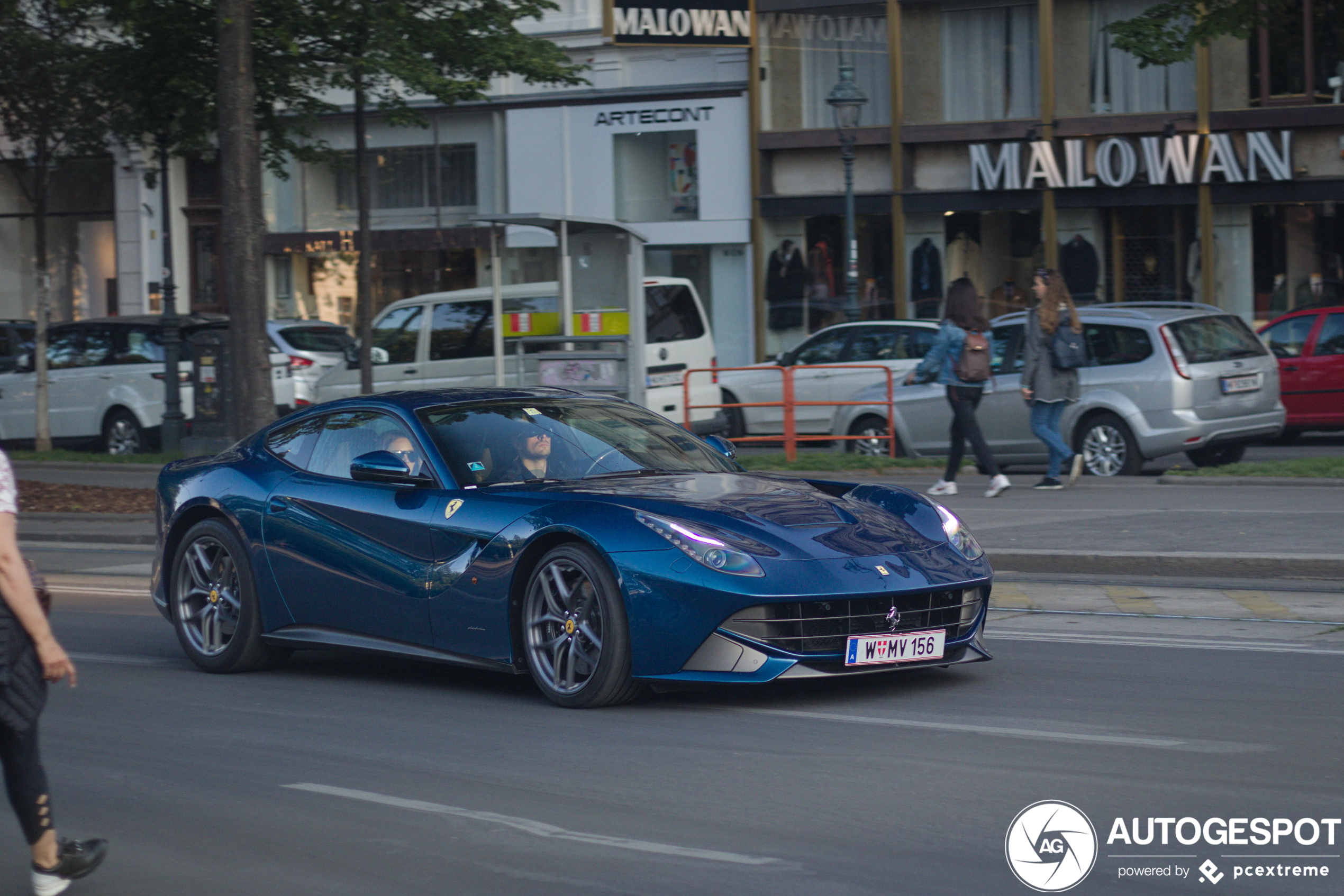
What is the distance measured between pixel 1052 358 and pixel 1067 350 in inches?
6.0

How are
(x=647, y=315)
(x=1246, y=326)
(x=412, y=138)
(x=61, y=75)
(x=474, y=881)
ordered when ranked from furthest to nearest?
(x=412, y=138)
(x=61, y=75)
(x=647, y=315)
(x=1246, y=326)
(x=474, y=881)

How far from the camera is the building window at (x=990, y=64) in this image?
89.0 feet

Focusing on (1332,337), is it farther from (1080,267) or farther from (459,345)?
(459,345)

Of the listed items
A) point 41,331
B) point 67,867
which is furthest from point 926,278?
point 67,867

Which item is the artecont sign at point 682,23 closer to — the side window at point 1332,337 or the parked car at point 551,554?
the side window at point 1332,337

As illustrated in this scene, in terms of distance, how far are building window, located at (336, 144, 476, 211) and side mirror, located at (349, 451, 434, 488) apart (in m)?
24.5

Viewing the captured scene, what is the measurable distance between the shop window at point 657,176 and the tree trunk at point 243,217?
44.4 feet

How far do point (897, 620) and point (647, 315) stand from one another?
527 inches

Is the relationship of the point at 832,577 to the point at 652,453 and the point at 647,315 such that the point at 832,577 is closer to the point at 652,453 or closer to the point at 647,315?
the point at 652,453

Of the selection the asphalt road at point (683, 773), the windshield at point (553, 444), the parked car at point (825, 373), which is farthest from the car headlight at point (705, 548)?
the parked car at point (825, 373)

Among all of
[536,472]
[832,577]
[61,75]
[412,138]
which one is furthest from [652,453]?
[412,138]

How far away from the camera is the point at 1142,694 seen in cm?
694

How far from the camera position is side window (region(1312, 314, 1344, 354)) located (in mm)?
19391

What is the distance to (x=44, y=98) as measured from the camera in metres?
22.5
